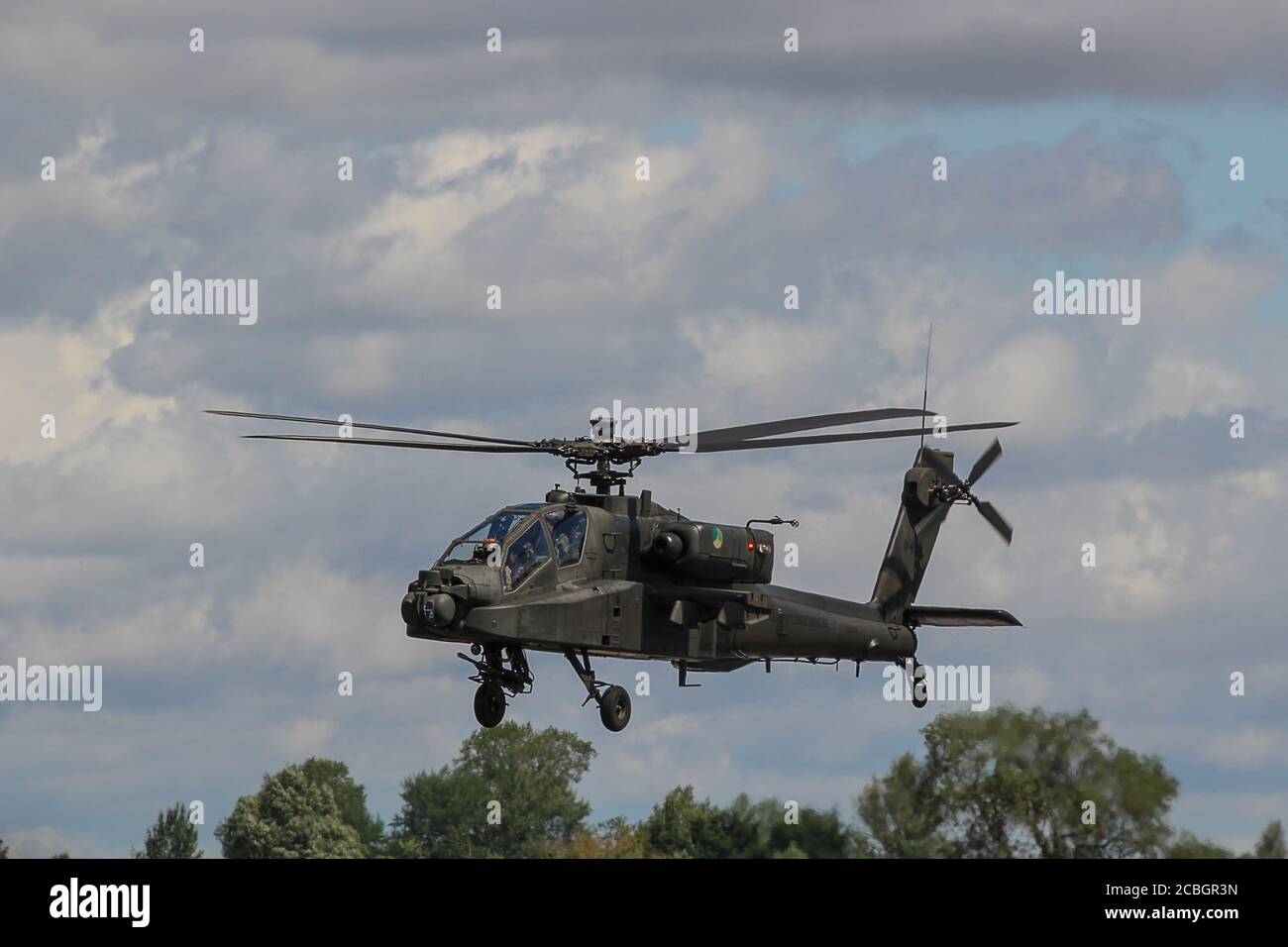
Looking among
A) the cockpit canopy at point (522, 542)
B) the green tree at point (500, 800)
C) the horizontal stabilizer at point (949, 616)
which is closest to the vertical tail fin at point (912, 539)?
the horizontal stabilizer at point (949, 616)

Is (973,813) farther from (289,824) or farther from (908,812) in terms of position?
(289,824)

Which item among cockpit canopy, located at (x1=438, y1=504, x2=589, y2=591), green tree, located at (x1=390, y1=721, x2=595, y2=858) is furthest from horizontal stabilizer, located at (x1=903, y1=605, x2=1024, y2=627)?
green tree, located at (x1=390, y1=721, x2=595, y2=858)

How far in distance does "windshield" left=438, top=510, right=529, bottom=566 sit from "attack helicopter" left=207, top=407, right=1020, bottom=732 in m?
0.02

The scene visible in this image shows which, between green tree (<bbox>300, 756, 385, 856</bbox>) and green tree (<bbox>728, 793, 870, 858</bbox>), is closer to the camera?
green tree (<bbox>728, 793, 870, 858</bbox>)

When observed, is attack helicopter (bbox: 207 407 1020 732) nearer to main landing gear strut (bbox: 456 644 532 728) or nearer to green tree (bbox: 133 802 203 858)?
main landing gear strut (bbox: 456 644 532 728)

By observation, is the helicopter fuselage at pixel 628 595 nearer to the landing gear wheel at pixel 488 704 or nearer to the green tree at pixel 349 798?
the landing gear wheel at pixel 488 704

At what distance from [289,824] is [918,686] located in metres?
32.5

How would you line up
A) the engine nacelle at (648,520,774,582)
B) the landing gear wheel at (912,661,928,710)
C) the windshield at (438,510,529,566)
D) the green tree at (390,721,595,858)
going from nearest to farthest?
the windshield at (438,510,529,566) < the engine nacelle at (648,520,774,582) < the landing gear wheel at (912,661,928,710) < the green tree at (390,721,595,858)

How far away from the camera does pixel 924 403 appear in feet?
152

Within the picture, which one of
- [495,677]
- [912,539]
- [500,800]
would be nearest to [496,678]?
[495,677]

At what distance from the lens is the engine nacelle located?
41625 mm
